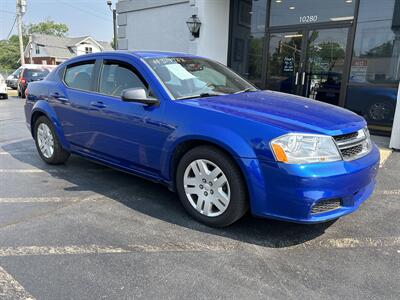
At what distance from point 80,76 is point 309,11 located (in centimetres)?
629

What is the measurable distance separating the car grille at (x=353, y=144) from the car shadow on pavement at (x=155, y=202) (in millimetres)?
750

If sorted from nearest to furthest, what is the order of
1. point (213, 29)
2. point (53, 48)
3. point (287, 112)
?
point (287, 112) → point (213, 29) → point (53, 48)

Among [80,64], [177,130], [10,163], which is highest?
[80,64]

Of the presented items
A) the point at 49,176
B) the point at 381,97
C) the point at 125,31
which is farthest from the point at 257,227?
the point at 125,31

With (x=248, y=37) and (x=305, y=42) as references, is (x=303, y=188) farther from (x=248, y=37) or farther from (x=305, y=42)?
(x=248, y=37)

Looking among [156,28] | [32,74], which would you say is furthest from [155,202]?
[32,74]

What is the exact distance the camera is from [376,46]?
8.06 metres

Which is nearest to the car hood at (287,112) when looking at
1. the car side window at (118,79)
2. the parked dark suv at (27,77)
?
the car side window at (118,79)

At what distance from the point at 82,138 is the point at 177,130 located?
5.44 ft

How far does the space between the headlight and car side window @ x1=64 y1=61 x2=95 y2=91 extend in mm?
2605

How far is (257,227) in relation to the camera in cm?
350

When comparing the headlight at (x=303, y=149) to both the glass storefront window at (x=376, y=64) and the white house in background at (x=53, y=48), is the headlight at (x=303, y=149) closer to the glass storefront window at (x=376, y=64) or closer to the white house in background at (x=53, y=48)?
the glass storefront window at (x=376, y=64)

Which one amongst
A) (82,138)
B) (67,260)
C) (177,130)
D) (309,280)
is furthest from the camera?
(82,138)

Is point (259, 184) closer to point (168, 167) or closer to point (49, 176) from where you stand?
point (168, 167)
